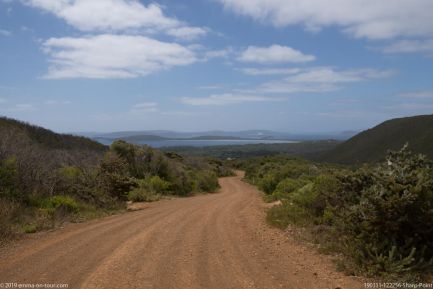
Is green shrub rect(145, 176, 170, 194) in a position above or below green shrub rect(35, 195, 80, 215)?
below

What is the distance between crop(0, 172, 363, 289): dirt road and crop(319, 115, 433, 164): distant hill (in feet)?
168

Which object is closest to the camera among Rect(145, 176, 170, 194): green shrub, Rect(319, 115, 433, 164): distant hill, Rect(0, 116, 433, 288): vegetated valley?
Rect(0, 116, 433, 288): vegetated valley

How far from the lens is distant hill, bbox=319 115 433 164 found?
210 feet

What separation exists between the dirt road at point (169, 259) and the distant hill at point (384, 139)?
51304 mm

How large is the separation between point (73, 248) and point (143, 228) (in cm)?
248

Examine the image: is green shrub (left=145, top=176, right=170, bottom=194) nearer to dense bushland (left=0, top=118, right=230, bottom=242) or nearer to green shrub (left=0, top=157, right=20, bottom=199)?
dense bushland (left=0, top=118, right=230, bottom=242)

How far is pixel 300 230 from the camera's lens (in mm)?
10617

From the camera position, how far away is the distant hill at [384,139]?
6388 centimetres

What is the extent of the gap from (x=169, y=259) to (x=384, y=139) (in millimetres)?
73105

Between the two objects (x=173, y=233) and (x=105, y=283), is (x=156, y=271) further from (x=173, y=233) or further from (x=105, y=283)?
(x=173, y=233)

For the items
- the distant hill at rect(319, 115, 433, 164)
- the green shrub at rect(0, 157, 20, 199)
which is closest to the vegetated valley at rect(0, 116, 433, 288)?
the green shrub at rect(0, 157, 20, 199)


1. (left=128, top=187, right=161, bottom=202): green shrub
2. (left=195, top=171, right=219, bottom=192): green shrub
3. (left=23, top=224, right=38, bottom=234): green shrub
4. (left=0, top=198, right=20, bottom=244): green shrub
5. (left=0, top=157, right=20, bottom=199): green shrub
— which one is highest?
(left=0, top=157, right=20, bottom=199): green shrub

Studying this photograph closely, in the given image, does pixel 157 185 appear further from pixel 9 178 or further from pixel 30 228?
pixel 30 228

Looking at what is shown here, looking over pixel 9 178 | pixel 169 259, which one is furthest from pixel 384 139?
pixel 169 259
